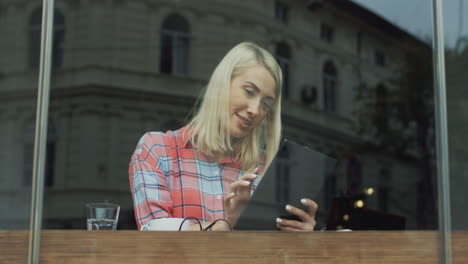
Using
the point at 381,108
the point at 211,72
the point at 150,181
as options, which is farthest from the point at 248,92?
the point at 381,108

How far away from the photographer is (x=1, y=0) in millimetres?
3535

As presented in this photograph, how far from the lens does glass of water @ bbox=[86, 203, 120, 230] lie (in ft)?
9.21

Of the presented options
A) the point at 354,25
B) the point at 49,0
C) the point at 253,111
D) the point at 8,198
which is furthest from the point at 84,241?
the point at 354,25

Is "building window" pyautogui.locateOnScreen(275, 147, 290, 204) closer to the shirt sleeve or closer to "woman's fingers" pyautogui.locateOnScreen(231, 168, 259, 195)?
"woman's fingers" pyautogui.locateOnScreen(231, 168, 259, 195)

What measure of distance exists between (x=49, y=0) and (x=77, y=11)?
1390 mm

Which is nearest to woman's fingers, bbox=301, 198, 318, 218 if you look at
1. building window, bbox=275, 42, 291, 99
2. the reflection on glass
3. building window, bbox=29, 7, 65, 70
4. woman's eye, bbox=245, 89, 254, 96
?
the reflection on glass

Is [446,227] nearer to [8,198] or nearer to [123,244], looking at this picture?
[123,244]

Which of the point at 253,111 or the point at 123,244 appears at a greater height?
the point at 253,111

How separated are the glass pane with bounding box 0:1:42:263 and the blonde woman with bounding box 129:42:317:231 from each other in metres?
0.52

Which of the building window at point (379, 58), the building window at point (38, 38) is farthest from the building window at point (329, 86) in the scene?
the building window at point (38, 38)

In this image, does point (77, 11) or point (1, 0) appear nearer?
point (1, 0)

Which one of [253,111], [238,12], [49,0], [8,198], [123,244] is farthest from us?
[238,12]

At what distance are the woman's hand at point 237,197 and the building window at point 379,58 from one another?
4.58 feet

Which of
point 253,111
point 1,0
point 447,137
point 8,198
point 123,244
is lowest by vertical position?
point 123,244
